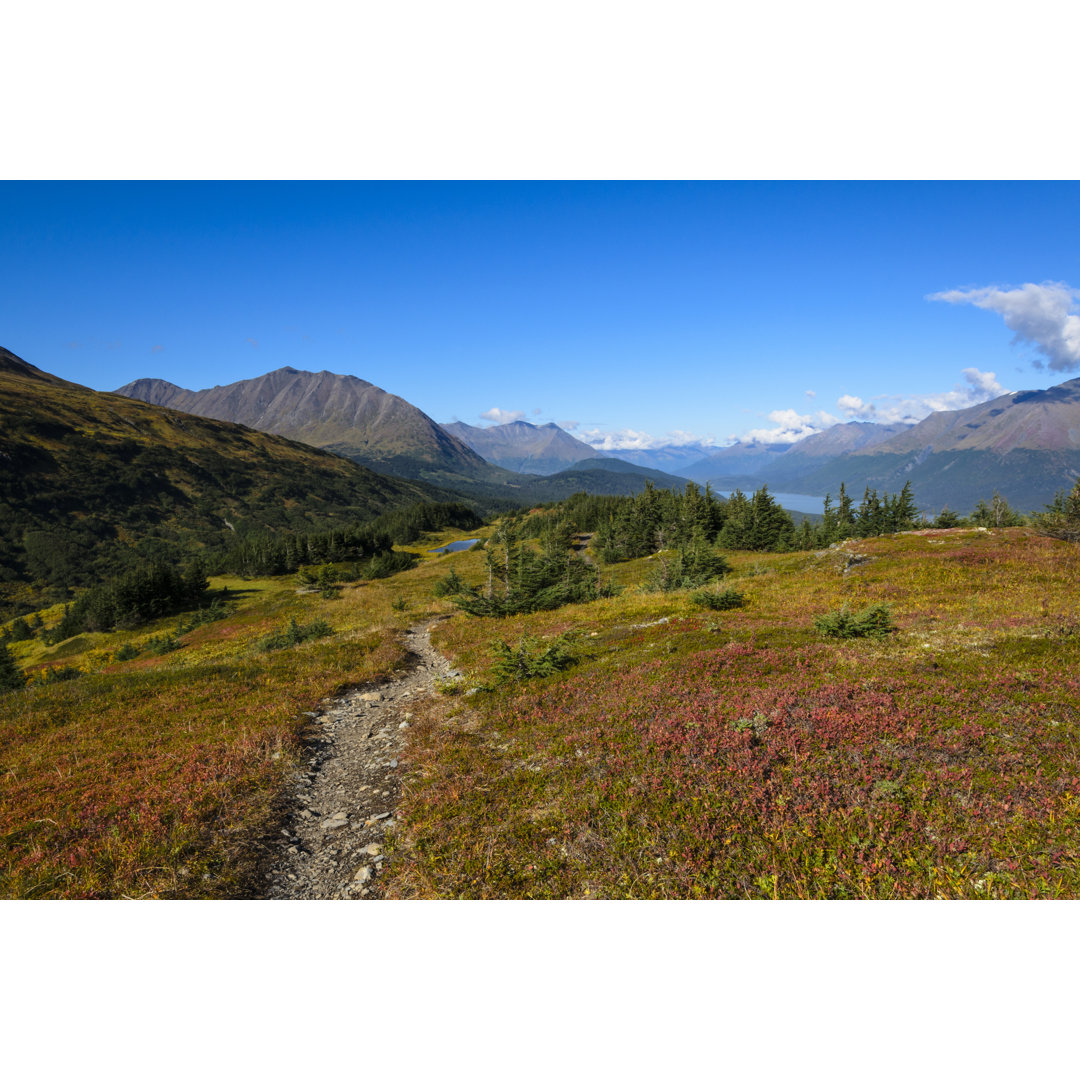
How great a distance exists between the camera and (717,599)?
2006 cm

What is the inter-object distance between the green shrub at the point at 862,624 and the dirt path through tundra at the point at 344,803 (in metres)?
12.6

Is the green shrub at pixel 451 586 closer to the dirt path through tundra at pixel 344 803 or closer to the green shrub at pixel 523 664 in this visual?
the dirt path through tundra at pixel 344 803

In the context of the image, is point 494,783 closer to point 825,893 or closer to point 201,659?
point 825,893

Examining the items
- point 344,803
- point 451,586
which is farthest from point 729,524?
point 344,803

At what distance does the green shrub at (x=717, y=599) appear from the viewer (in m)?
20.0

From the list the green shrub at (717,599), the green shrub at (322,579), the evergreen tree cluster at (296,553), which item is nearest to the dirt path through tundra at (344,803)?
the green shrub at (717,599)

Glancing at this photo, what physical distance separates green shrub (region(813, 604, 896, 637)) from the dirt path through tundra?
12596mm

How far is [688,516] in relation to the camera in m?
68.4

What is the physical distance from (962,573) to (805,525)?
5719 cm

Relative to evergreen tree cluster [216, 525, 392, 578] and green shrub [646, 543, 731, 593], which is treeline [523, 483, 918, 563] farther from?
evergreen tree cluster [216, 525, 392, 578]

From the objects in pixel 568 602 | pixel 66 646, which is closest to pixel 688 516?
pixel 568 602

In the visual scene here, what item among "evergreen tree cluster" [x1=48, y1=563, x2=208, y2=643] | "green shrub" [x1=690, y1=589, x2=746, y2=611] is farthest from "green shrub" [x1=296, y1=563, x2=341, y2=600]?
"green shrub" [x1=690, y1=589, x2=746, y2=611]

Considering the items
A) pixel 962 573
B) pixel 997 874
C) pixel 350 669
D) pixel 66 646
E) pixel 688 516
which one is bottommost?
pixel 66 646

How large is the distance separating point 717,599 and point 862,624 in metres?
7.03
